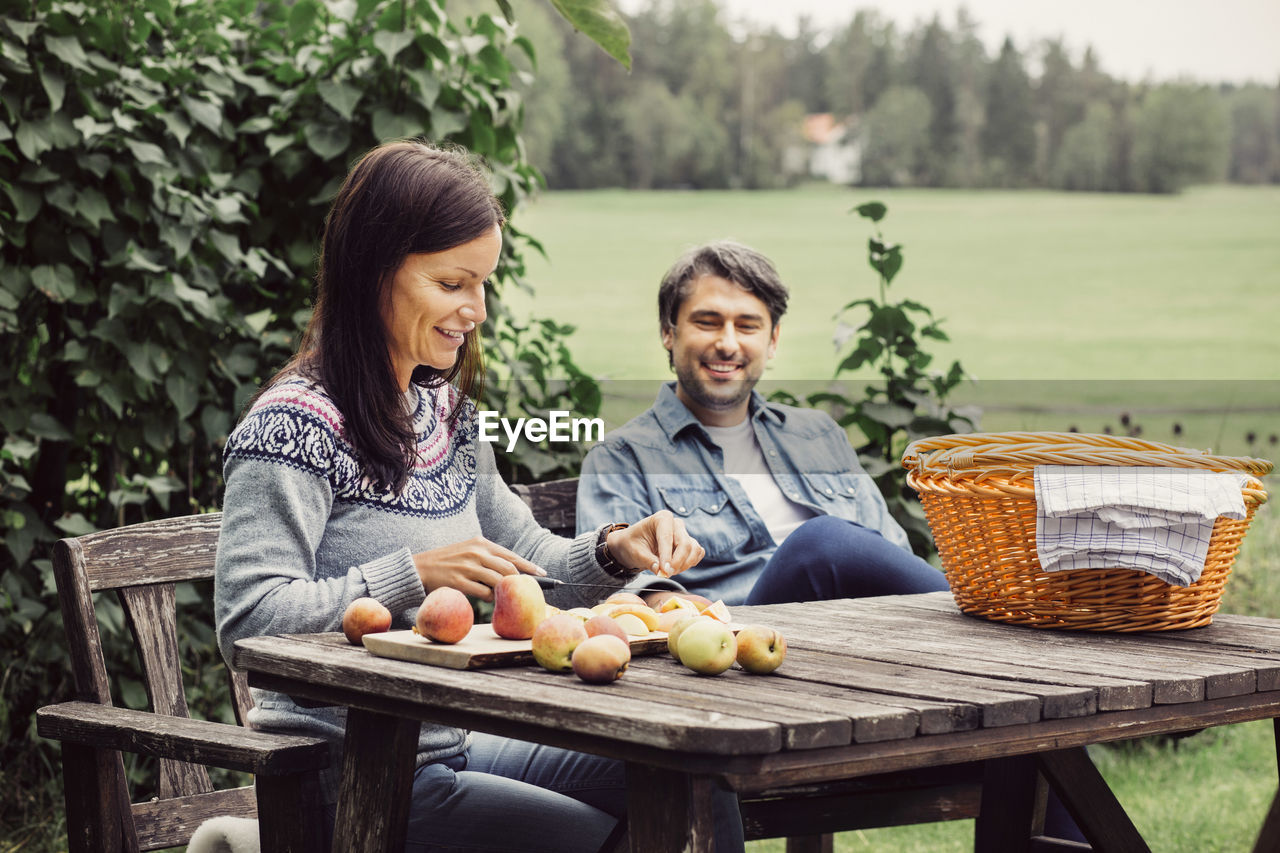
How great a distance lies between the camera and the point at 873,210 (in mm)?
3703

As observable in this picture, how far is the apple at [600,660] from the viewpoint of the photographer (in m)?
1.40

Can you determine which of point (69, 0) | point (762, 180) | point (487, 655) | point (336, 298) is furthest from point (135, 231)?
point (762, 180)

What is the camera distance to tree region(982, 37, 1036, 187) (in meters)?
5.47

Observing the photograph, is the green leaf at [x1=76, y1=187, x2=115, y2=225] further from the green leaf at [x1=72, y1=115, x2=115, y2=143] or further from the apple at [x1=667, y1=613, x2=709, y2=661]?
the apple at [x1=667, y1=613, x2=709, y2=661]

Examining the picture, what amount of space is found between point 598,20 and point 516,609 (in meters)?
0.87

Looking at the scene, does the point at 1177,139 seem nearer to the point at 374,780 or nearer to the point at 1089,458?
the point at 1089,458

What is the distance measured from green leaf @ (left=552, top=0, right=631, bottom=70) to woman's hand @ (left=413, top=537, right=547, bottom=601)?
0.87 meters

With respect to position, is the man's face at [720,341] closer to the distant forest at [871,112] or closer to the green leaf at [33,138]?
the green leaf at [33,138]

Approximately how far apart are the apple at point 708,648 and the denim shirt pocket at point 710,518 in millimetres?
1438

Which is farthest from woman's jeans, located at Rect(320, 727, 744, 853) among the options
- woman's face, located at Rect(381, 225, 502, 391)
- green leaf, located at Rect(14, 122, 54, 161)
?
green leaf, located at Rect(14, 122, 54, 161)

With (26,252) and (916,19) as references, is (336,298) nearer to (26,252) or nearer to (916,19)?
(26,252)

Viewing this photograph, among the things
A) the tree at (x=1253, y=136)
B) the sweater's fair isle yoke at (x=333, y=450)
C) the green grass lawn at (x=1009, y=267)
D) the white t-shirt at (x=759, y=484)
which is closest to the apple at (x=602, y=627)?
the sweater's fair isle yoke at (x=333, y=450)

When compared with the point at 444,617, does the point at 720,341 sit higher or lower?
higher

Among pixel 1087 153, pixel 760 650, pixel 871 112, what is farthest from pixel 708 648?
pixel 1087 153
